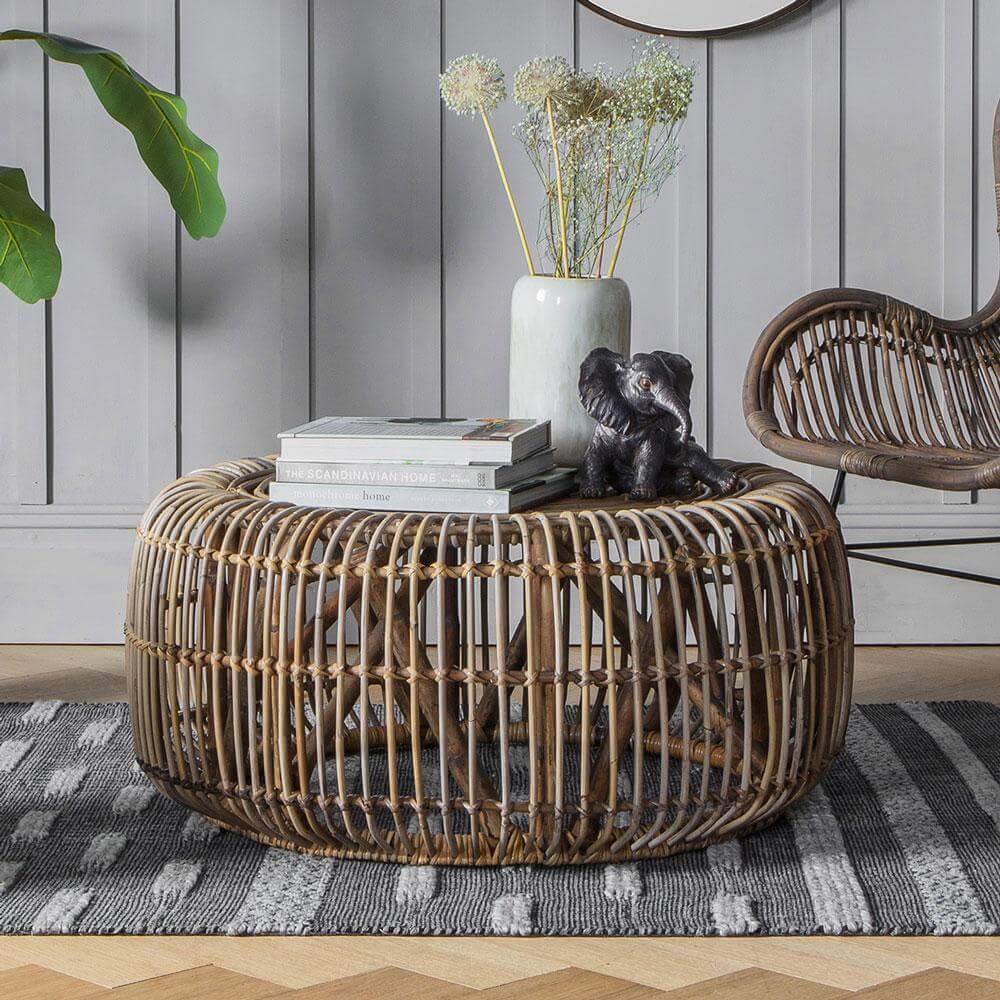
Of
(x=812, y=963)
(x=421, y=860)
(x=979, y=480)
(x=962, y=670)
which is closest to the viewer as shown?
(x=812, y=963)

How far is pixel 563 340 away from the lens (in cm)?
156

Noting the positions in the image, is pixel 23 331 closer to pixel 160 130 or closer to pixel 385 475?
pixel 160 130

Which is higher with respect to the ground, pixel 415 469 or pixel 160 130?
pixel 160 130

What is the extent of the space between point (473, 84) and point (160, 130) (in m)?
0.55

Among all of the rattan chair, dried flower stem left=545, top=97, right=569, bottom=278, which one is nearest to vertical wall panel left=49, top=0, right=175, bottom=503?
dried flower stem left=545, top=97, right=569, bottom=278

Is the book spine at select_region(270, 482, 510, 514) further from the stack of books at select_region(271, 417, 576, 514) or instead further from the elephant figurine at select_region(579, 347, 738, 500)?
the elephant figurine at select_region(579, 347, 738, 500)

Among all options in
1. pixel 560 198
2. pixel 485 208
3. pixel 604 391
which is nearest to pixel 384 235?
pixel 485 208

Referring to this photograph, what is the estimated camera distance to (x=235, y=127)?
235 cm

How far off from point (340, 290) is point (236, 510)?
3.64ft

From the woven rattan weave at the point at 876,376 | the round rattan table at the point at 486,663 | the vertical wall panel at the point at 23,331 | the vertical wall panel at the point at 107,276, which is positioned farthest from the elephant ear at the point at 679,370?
the vertical wall panel at the point at 23,331

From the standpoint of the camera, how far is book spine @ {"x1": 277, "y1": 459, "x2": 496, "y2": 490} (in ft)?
4.29

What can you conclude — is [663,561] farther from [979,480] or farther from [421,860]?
[979,480]

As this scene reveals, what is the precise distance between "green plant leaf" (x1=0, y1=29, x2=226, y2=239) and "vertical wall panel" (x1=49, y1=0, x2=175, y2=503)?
1.27 feet

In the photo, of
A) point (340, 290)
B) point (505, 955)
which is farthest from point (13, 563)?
point (505, 955)
